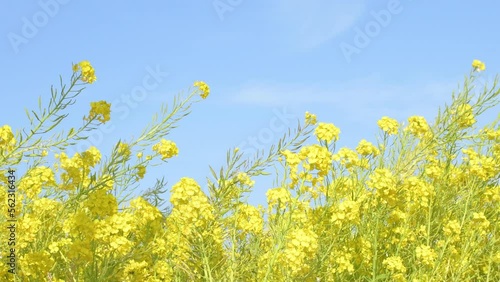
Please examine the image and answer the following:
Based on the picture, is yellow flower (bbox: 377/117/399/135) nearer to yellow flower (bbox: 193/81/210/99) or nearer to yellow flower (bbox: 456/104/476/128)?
yellow flower (bbox: 456/104/476/128)

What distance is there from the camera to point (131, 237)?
117 inches

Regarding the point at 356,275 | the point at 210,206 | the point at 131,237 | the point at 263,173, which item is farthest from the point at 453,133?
the point at 131,237

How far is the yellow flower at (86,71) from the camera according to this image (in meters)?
3.20

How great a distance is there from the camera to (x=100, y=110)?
10.4 feet

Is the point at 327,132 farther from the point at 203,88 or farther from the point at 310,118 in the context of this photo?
the point at 203,88

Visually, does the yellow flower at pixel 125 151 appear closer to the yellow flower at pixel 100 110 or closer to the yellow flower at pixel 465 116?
the yellow flower at pixel 100 110

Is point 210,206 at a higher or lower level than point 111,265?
higher

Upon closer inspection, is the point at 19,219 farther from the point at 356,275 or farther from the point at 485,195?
the point at 485,195

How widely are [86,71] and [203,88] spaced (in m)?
0.72

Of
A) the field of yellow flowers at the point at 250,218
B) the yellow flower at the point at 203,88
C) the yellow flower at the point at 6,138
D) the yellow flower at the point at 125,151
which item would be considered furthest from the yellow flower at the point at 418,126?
the yellow flower at the point at 6,138

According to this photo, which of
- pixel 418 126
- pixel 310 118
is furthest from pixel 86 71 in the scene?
pixel 418 126

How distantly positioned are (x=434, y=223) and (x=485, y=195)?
488 millimetres

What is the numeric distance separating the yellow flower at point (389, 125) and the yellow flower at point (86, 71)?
175 centimetres

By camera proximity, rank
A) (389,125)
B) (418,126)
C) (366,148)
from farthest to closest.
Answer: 1. (418,126)
2. (389,125)
3. (366,148)
